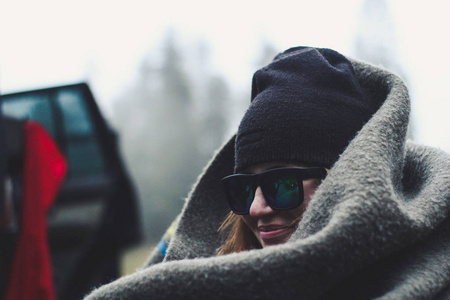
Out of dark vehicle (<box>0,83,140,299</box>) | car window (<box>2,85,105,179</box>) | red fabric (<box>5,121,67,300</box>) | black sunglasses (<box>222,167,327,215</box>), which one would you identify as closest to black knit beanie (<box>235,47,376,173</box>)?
black sunglasses (<box>222,167,327,215</box>)

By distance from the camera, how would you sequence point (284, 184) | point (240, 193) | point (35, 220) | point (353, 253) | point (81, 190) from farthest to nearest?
point (81, 190) < point (35, 220) < point (240, 193) < point (284, 184) < point (353, 253)

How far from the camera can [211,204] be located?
1798 mm

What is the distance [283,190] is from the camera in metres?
1.36

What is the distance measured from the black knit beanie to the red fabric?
208 cm

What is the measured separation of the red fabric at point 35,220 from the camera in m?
3.05

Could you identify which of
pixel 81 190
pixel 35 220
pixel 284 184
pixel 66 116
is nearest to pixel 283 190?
pixel 284 184

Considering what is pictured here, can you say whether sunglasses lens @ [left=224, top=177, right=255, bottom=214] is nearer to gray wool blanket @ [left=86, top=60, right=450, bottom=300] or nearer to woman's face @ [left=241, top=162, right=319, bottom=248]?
woman's face @ [left=241, top=162, right=319, bottom=248]

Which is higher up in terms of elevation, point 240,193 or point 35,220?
point 240,193

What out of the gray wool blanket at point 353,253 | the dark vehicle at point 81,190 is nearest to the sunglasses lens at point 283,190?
the gray wool blanket at point 353,253

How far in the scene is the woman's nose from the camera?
1.41m

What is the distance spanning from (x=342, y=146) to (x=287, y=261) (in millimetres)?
514

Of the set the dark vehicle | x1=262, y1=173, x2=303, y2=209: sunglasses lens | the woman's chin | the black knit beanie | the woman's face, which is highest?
the black knit beanie

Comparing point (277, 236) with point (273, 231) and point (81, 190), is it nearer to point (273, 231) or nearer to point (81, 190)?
point (273, 231)

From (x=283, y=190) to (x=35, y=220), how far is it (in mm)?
2430
